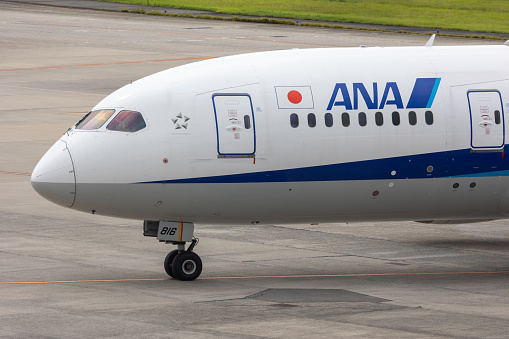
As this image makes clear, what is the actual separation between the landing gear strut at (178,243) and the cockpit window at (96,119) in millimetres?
2308

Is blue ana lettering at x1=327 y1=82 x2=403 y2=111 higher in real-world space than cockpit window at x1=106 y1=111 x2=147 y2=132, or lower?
higher

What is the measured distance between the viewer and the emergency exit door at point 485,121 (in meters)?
24.8

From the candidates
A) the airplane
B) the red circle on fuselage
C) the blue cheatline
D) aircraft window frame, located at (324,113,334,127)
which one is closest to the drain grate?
the airplane

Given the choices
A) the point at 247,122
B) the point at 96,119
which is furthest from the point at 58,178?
the point at 247,122

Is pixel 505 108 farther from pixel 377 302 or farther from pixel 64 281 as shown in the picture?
pixel 64 281

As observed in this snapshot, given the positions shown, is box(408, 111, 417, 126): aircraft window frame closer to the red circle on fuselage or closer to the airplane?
the airplane

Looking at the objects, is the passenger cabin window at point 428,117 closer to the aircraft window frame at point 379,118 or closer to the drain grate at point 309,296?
the aircraft window frame at point 379,118

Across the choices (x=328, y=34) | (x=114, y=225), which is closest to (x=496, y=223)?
(x=114, y=225)

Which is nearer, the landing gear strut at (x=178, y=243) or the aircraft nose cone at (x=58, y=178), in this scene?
the aircraft nose cone at (x=58, y=178)

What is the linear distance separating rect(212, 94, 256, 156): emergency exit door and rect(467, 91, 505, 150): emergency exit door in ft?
16.1

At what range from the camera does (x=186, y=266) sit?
24031 mm

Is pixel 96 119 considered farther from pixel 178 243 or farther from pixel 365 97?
pixel 365 97

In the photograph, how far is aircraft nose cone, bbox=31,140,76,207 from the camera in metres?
22.9

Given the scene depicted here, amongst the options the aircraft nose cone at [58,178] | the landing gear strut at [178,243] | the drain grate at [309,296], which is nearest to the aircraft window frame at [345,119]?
the drain grate at [309,296]
